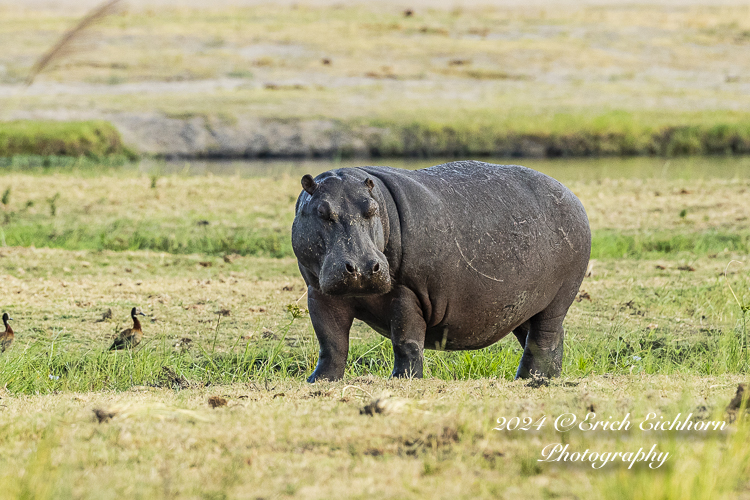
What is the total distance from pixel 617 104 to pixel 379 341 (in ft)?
97.8

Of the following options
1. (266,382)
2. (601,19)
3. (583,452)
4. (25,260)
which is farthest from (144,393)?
(601,19)

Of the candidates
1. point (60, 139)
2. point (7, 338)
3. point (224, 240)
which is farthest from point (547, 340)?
point (60, 139)

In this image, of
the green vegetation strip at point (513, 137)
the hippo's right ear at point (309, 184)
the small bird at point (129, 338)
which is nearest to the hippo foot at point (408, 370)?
the hippo's right ear at point (309, 184)

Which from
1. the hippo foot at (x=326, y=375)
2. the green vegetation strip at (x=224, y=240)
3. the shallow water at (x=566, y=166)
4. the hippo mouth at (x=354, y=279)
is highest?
the hippo mouth at (x=354, y=279)

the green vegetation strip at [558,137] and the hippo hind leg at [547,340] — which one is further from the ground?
the hippo hind leg at [547,340]

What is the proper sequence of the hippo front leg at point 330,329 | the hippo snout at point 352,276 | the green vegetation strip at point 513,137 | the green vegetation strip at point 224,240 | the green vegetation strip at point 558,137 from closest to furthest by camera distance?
the hippo snout at point 352,276, the hippo front leg at point 330,329, the green vegetation strip at point 224,240, the green vegetation strip at point 513,137, the green vegetation strip at point 558,137

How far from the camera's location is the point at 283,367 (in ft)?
19.6

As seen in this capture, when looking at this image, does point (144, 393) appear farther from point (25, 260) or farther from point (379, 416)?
point (25, 260)

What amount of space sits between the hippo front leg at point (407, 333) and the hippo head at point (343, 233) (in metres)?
0.38

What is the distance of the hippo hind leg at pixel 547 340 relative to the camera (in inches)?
229

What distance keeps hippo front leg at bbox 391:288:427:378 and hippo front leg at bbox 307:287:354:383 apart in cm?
30

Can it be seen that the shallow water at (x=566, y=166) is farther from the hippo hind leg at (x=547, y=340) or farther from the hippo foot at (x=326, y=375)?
the hippo foot at (x=326, y=375)

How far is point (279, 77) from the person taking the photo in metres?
41.2

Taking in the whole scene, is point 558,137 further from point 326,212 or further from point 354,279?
point 354,279
